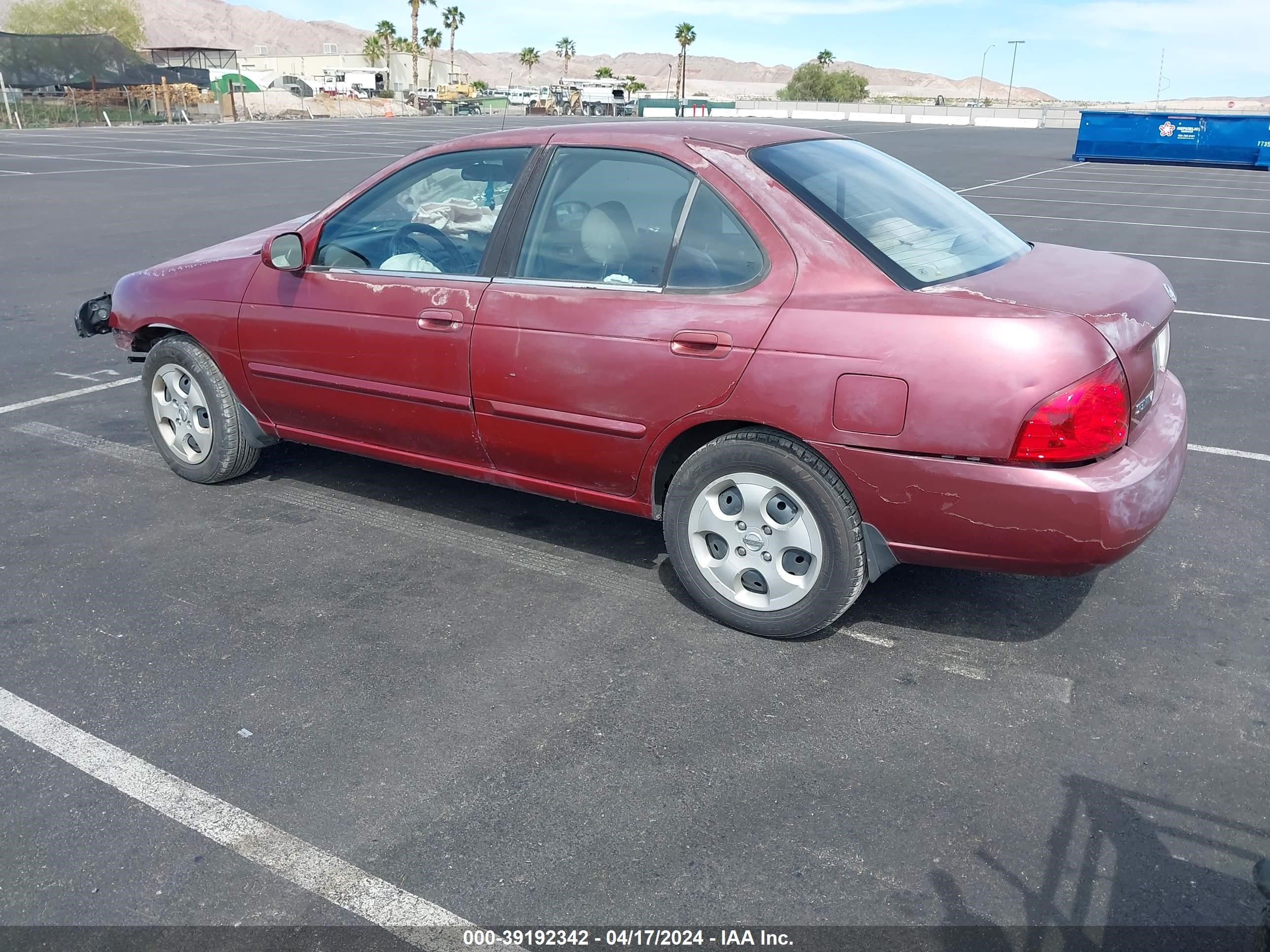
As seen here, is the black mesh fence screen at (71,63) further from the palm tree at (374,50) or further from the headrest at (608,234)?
the headrest at (608,234)

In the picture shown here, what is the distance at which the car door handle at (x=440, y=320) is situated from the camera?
4160 millimetres

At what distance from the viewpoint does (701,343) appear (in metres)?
3.63

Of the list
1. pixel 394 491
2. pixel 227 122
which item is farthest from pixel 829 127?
pixel 394 491

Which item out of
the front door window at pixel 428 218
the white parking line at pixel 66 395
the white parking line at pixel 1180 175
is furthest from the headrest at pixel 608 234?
the white parking line at pixel 1180 175

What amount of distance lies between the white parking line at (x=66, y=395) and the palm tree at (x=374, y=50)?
108573 mm

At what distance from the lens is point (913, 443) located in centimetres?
332

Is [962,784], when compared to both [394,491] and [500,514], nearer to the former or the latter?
[500,514]

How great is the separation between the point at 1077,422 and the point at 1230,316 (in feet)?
25.2

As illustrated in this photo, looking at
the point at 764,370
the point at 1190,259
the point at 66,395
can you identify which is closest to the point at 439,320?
the point at 764,370

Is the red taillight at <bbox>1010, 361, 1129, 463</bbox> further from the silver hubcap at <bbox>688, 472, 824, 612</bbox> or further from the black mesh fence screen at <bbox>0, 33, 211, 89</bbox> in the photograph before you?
the black mesh fence screen at <bbox>0, 33, 211, 89</bbox>

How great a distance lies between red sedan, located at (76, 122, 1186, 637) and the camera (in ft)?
10.7

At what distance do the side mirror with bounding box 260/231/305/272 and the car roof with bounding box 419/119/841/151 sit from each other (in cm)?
77

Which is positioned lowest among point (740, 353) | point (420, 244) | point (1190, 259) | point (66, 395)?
point (66, 395)

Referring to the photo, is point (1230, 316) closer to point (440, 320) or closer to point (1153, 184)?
point (440, 320)
